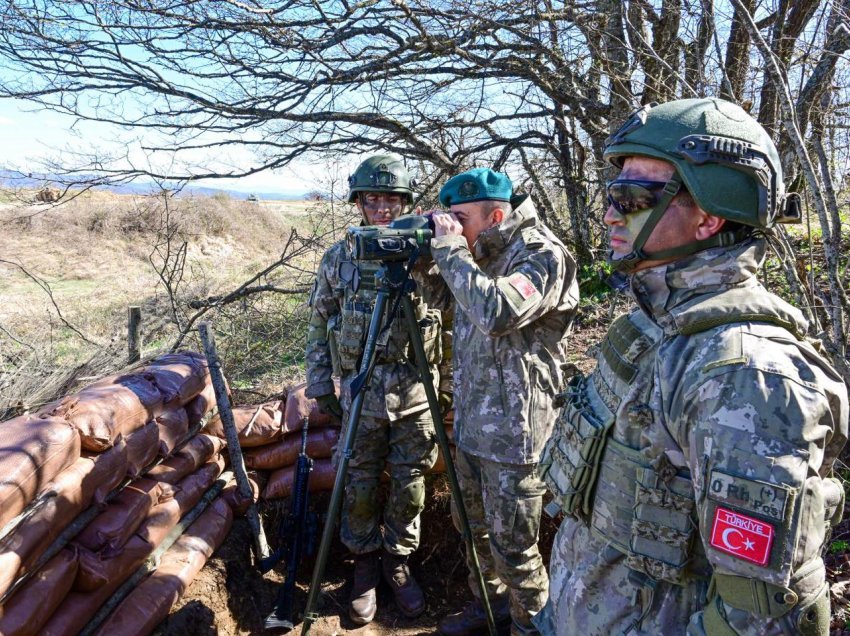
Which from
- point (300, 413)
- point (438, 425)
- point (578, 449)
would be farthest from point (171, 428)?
point (578, 449)

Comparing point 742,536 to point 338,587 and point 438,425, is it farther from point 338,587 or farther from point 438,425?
point 338,587

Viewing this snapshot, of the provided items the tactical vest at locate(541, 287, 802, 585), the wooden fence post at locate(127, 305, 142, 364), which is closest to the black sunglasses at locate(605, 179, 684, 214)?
the tactical vest at locate(541, 287, 802, 585)

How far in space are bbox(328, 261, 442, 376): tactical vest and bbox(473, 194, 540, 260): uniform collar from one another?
2.02ft

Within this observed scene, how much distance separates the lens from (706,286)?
4.15 ft

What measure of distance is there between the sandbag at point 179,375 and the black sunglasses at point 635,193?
2.54 metres

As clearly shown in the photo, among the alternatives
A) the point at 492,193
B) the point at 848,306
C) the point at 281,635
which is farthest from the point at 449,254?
the point at 281,635

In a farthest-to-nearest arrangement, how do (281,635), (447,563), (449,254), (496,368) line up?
1. (447,563)
2. (281,635)
3. (496,368)
4. (449,254)

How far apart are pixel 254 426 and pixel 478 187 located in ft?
6.88

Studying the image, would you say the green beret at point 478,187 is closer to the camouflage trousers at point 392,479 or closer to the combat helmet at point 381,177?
the combat helmet at point 381,177

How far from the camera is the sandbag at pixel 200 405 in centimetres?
336

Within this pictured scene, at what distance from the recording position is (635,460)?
4.24 ft

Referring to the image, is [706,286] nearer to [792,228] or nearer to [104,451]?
[104,451]

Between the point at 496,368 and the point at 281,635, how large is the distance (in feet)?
5.96

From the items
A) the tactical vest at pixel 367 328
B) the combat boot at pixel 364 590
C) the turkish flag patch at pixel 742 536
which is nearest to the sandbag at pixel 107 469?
the tactical vest at pixel 367 328
